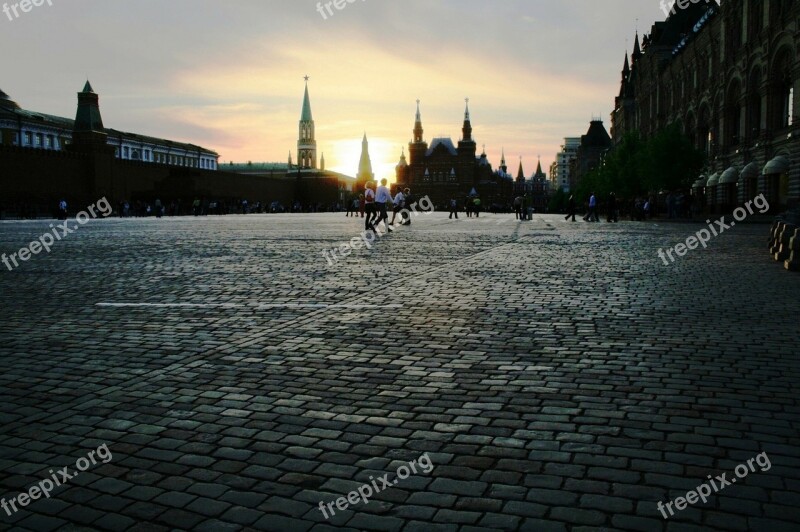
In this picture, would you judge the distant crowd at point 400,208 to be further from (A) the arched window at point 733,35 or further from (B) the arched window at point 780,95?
(A) the arched window at point 733,35

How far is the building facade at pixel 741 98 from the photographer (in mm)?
34000

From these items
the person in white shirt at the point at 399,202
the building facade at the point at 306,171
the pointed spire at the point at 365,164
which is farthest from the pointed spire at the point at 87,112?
the pointed spire at the point at 365,164

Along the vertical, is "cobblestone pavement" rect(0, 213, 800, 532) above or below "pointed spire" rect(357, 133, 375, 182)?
below

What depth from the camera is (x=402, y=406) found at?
401 centimetres

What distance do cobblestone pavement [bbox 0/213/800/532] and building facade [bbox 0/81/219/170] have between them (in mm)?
55568

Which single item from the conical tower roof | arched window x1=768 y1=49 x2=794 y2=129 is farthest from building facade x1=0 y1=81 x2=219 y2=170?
arched window x1=768 y1=49 x2=794 y2=129

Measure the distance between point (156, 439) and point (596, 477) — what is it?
2.08 meters

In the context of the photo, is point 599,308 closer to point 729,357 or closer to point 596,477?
point 729,357

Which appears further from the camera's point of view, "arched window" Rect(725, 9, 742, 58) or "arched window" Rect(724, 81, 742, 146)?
"arched window" Rect(724, 81, 742, 146)

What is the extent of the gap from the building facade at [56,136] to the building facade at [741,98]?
1846 inches

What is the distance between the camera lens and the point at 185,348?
217 inches

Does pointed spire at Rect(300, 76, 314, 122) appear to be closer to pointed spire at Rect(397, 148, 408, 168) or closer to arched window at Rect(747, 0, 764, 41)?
pointed spire at Rect(397, 148, 408, 168)

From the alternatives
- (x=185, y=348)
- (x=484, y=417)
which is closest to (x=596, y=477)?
(x=484, y=417)

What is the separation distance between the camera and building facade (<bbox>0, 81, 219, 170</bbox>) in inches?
2972
